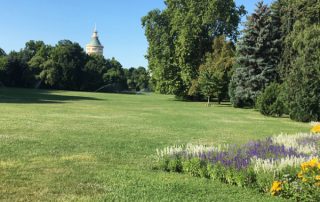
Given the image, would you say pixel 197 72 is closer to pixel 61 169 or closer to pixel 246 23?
pixel 246 23

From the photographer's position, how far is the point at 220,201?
6.72 meters

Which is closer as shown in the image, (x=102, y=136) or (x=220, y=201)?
(x=220, y=201)

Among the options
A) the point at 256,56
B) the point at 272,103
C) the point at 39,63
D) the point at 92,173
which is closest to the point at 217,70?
the point at 256,56

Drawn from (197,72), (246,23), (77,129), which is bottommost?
(77,129)

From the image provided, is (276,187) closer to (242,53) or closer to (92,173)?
(92,173)

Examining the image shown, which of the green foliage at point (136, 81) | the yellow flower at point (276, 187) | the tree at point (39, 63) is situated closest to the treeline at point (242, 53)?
the yellow flower at point (276, 187)

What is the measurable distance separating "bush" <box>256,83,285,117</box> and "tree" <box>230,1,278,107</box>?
6992 mm

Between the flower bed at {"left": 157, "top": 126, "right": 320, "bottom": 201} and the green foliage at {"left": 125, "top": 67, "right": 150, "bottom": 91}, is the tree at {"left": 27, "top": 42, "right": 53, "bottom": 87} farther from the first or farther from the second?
the flower bed at {"left": 157, "top": 126, "right": 320, "bottom": 201}

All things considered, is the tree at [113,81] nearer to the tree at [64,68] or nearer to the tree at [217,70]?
the tree at [64,68]

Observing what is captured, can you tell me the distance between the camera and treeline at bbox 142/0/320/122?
2738 cm

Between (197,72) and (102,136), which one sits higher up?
(197,72)

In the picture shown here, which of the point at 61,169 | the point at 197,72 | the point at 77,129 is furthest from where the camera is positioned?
the point at 197,72

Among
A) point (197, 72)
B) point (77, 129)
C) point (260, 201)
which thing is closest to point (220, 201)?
point (260, 201)

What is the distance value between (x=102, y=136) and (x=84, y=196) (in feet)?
27.7
